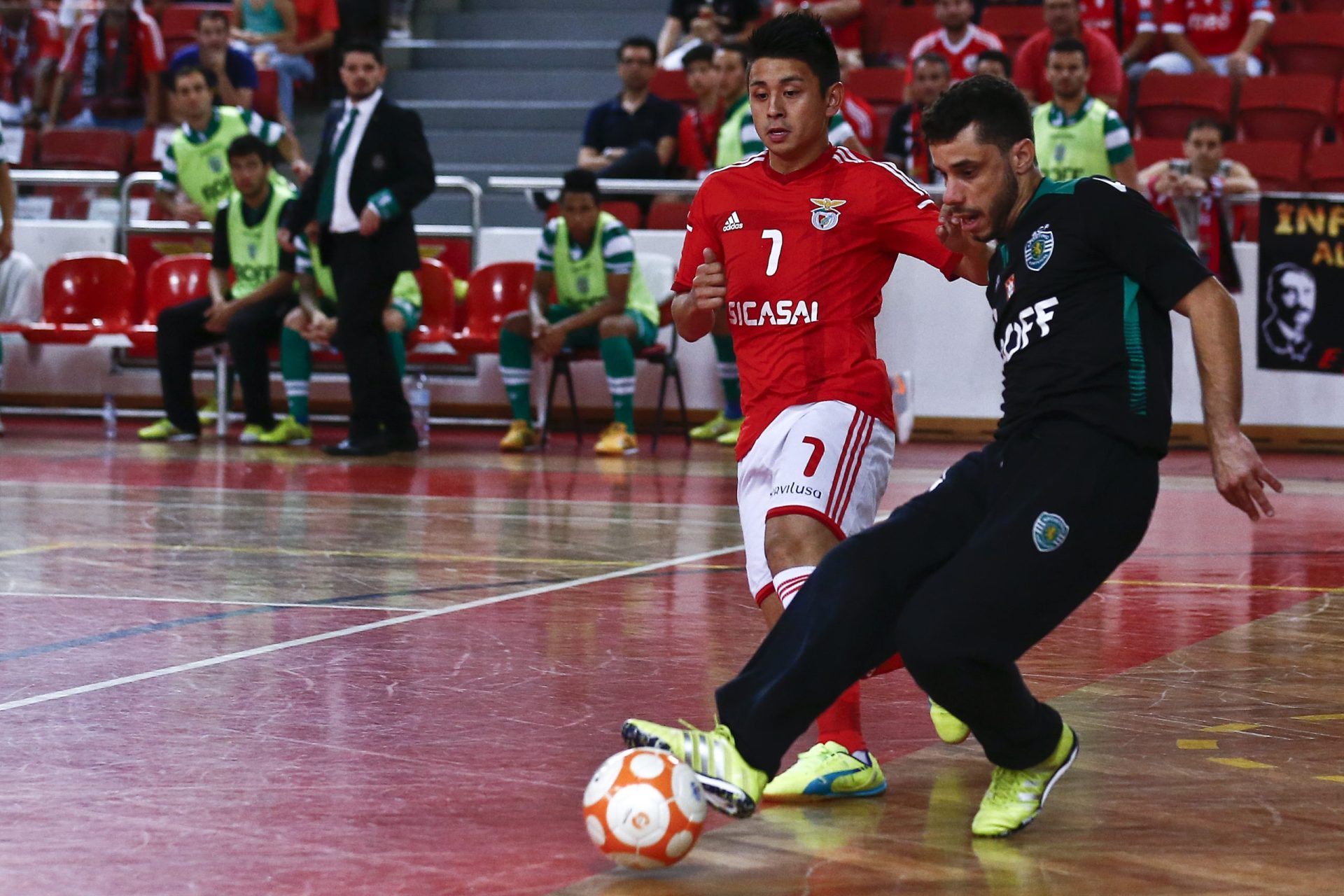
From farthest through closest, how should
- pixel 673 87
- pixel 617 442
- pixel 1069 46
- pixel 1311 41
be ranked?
pixel 673 87
pixel 1311 41
pixel 617 442
pixel 1069 46

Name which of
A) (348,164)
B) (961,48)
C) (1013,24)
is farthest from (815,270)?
(1013,24)

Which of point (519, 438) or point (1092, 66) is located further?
point (1092, 66)

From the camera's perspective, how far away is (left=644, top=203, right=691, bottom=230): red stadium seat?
46.9 feet

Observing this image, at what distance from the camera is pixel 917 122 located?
13.8 meters

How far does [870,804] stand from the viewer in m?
3.94

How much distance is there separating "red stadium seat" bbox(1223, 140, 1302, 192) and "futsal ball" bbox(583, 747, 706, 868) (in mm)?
11742

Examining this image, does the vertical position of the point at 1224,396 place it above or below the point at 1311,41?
below

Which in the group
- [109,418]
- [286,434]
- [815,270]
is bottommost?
[109,418]

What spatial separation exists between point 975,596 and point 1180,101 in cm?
1206

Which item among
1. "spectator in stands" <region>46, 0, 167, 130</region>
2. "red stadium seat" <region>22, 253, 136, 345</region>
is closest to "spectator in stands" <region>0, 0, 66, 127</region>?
"spectator in stands" <region>46, 0, 167, 130</region>

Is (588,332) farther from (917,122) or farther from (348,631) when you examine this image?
(348,631)

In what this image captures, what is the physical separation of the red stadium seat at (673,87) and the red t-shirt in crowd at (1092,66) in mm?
3386

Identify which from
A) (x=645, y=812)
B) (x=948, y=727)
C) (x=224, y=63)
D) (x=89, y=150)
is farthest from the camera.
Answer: (x=89, y=150)

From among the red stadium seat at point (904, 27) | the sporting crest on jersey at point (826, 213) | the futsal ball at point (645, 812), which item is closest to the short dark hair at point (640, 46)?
the red stadium seat at point (904, 27)
